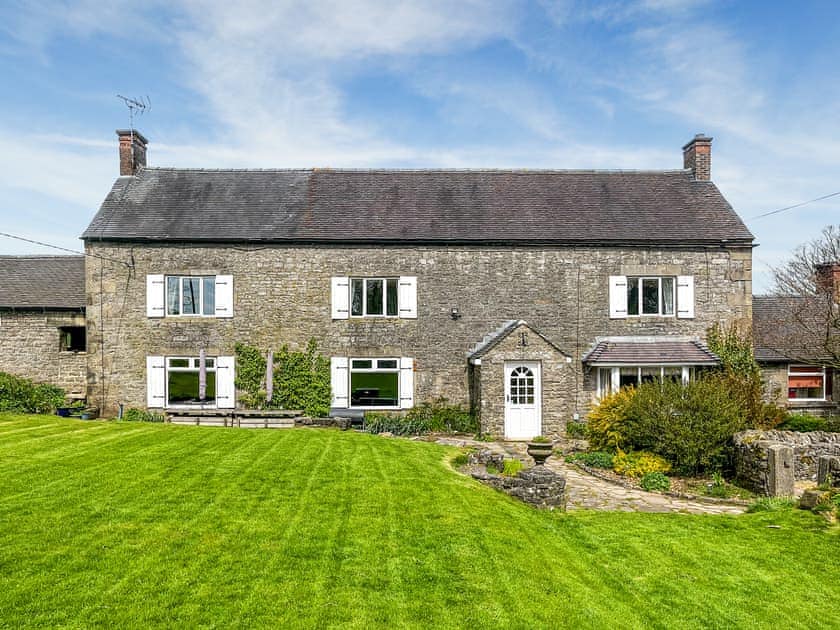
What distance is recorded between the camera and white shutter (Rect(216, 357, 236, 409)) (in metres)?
18.9

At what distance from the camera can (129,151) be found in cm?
2097

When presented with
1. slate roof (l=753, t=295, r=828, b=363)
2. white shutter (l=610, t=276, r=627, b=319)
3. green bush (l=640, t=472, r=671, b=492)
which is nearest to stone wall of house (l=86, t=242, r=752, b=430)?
white shutter (l=610, t=276, r=627, b=319)

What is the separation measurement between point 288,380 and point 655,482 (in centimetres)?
1083

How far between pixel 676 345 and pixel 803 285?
4600 mm

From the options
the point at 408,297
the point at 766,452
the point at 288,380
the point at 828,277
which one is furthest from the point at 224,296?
the point at 828,277

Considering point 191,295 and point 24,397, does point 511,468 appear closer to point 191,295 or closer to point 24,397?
point 191,295

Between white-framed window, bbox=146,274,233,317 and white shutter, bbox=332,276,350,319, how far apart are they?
3079mm

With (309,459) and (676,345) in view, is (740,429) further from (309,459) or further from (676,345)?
(309,459)

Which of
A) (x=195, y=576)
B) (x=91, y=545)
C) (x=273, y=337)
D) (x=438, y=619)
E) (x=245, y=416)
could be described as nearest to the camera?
(x=438, y=619)

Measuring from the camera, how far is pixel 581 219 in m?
20.1

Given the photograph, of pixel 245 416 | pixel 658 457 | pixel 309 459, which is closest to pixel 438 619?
pixel 309 459

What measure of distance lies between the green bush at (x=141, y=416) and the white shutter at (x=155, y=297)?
289 centimetres

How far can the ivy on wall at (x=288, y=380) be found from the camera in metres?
18.9

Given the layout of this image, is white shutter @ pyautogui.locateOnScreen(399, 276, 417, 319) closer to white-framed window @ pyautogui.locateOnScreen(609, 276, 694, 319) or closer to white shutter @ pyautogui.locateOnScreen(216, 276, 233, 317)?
white shutter @ pyautogui.locateOnScreen(216, 276, 233, 317)
